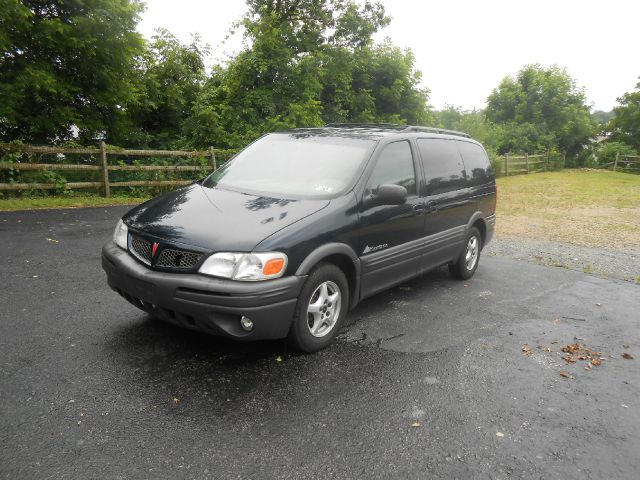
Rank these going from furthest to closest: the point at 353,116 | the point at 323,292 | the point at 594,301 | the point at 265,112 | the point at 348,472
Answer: the point at 353,116, the point at 265,112, the point at 594,301, the point at 323,292, the point at 348,472

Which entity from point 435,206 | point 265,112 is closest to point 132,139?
point 265,112

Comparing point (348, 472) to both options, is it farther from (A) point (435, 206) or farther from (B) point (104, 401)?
(A) point (435, 206)

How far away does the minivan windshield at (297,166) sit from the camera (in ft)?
13.9

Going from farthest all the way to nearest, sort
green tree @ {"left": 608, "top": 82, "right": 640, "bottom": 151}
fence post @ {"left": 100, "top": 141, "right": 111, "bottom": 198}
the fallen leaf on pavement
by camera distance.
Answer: green tree @ {"left": 608, "top": 82, "right": 640, "bottom": 151}
fence post @ {"left": 100, "top": 141, "right": 111, "bottom": 198}
the fallen leaf on pavement

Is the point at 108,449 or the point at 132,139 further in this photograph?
the point at 132,139

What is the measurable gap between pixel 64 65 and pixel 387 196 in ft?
43.3

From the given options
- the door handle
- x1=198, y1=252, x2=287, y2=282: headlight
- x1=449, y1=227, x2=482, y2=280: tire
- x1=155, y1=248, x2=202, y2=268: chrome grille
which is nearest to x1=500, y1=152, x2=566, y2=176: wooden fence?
x1=449, y1=227, x2=482, y2=280: tire

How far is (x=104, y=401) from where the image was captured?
3.01m

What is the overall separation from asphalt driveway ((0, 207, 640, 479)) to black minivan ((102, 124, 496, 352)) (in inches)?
15.2

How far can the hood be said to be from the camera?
340 cm

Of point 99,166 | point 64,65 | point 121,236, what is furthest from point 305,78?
point 121,236

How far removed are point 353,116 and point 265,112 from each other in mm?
7113

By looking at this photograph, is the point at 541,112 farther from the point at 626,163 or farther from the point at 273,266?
the point at 273,266

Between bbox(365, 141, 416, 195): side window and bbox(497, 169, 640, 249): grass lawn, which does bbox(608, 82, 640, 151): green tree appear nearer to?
bbox(497, 169, 640, 249): grass lawn
